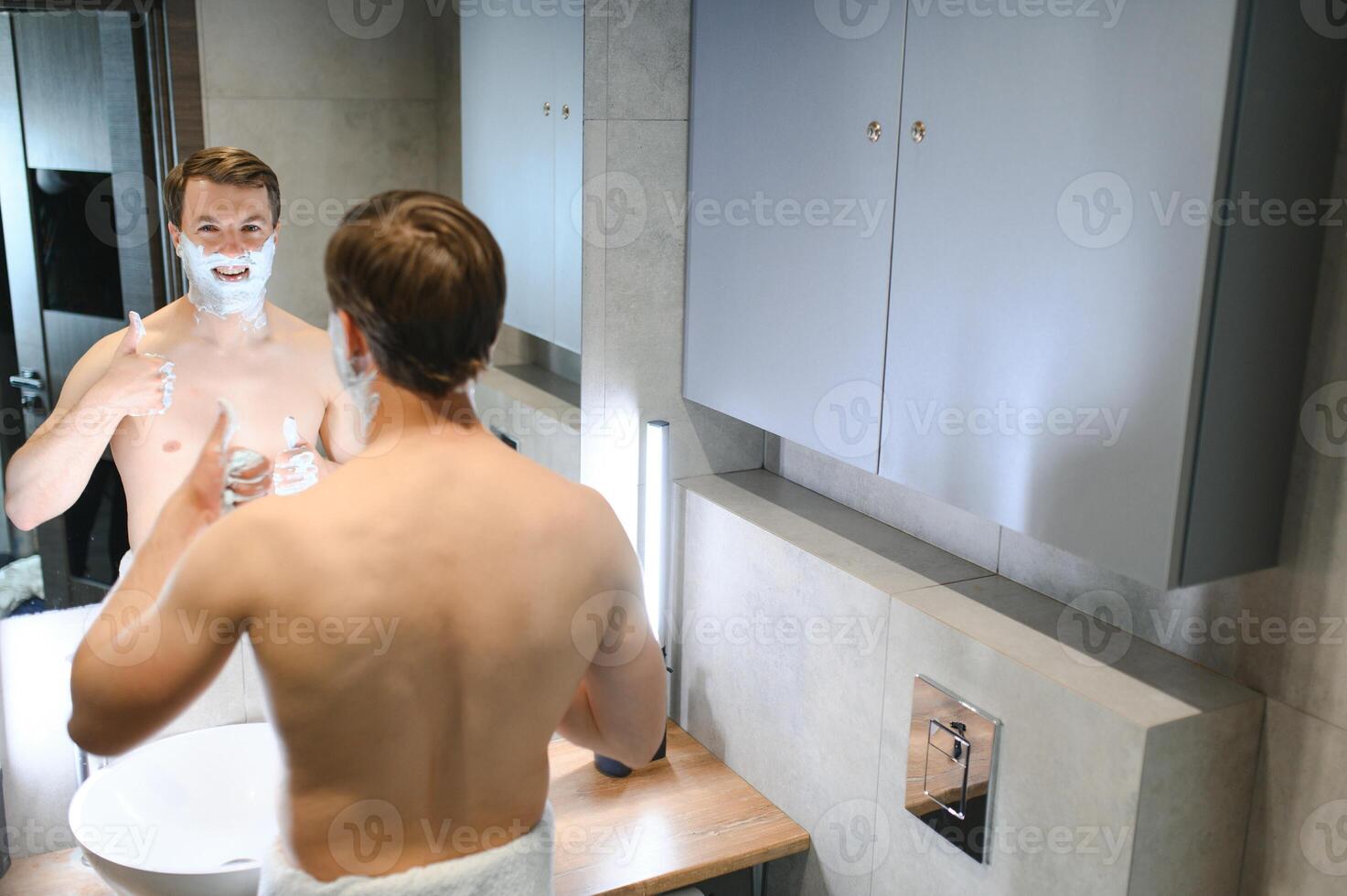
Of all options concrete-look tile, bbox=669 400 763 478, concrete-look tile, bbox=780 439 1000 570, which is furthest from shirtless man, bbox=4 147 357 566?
concrete-look tile, bbox=780 439 1000 570

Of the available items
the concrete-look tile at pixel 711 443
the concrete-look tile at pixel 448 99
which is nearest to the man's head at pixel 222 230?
the concrete-look tile at pixel 448 99

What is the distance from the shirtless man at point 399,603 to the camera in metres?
0.97

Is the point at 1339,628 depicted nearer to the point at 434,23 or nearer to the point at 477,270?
the point at 477,270

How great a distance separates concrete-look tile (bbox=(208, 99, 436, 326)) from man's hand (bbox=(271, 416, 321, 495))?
156mm

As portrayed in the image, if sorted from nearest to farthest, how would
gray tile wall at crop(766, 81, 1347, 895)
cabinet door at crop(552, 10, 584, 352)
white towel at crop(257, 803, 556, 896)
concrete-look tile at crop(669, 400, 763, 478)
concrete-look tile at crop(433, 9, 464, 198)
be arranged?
1. white towel at crop(257, 803, 556, 896)
2. gray tile wall at crop(766, 81, 1347, 895)
3. concrete-look tile at crop(433, 9, 464, 198)
4. cabinet door at crop(552, 10, 584, 352)
5. concrete-look tile at crop(669, 400, 763, 478)

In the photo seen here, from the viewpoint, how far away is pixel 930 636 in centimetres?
156

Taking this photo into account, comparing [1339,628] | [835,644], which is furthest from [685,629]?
[1339,628]

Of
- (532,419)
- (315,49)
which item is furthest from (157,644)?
(532,419)

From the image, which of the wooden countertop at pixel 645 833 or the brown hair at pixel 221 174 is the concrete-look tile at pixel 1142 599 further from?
the brown hair at pixel 221 174

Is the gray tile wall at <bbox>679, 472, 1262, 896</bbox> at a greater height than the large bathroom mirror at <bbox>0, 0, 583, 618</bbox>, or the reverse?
the large bathroom mirror at <bbox>0, 0, 583, 618</bbox>

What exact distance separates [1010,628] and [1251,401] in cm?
42

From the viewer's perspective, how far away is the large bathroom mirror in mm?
1516

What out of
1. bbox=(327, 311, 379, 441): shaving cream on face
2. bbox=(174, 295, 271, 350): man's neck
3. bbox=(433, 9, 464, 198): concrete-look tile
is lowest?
bbox=(174, 295, 271, 350): man's neck

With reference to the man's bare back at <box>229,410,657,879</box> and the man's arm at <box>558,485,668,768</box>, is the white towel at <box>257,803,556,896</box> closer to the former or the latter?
the man's bare back at <box>229,410,657,879</box>
